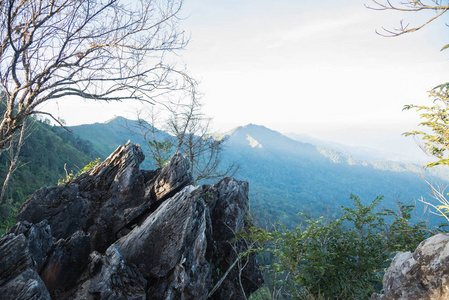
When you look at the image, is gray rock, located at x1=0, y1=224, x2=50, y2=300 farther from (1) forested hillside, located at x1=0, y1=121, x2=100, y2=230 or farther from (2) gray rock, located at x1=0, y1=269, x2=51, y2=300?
(1) forested hillside, located at x1=0, y1=121, x2=100, y2=230

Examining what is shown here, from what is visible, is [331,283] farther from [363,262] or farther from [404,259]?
[404,259]

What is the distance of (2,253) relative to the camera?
174 inches

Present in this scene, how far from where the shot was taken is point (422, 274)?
369cm

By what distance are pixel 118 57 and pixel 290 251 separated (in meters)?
5.65

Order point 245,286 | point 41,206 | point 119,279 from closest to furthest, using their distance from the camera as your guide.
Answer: point 119,279, point 41,206, point 245,286

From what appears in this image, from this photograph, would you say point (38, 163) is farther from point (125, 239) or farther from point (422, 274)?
point (422, 274)

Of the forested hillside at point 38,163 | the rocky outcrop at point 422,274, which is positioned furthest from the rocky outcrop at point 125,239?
the forested hillside at point 38,163

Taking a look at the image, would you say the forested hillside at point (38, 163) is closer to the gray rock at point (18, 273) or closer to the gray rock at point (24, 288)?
the gray rock at point (18, 273)

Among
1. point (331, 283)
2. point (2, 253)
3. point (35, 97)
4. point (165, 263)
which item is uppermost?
point (35, 97)

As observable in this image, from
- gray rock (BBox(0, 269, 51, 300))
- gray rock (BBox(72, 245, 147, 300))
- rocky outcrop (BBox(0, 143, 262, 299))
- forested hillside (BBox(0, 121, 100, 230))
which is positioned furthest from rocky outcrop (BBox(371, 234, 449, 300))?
forested hillside (BBox(0, 121, 100, 230))

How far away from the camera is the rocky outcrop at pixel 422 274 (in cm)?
338

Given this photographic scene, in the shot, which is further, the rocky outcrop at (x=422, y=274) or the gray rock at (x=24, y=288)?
the gray rock at (x=24, y=288)

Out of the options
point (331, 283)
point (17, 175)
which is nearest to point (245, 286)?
point (331, 283)

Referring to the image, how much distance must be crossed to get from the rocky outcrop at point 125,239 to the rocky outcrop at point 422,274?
3.91 meters
